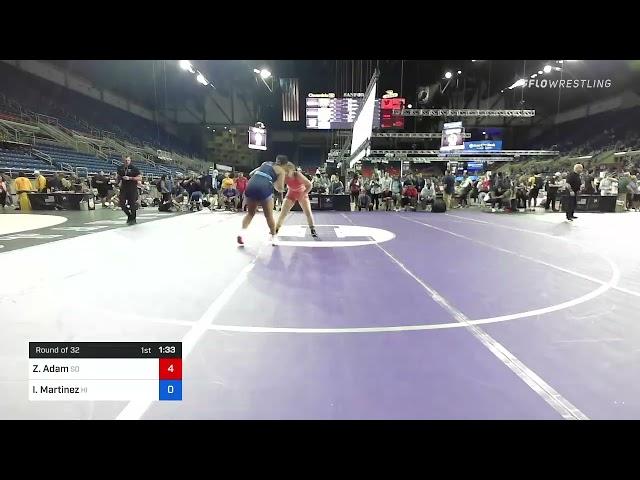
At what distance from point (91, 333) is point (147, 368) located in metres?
0.86

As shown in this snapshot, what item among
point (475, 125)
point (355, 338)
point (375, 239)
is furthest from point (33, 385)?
point (475, 125)

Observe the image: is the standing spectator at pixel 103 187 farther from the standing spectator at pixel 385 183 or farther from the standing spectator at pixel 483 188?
the standing spectator at pixel 483 188

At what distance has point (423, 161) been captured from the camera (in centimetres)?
2980

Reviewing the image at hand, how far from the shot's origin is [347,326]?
2240 millimetres

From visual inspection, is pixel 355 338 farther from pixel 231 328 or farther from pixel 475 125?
pixel 475 125

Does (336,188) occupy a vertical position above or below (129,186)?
above

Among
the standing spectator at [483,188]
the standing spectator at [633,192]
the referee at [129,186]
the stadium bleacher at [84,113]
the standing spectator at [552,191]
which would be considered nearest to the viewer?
the referee at [129,186]

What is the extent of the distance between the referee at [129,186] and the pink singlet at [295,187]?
4135 millimetres

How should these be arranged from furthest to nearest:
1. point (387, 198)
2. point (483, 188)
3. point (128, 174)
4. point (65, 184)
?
point (483, 188) → point (387, 198) → point (65, 184) → point (128, 174)

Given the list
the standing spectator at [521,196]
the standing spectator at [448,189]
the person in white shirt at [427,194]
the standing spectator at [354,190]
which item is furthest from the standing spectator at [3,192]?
the standing spectator at [521,196]

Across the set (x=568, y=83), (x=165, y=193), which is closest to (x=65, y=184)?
(x=165, y=193)

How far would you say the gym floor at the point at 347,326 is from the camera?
4.75 ft

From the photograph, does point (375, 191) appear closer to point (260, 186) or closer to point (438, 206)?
point (438, 206)
